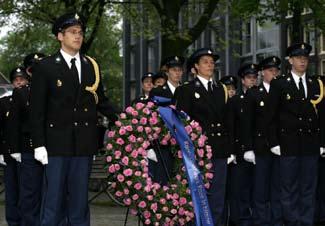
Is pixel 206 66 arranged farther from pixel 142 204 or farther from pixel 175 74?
pixel 142 204

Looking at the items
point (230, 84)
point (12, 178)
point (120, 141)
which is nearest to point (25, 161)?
point (12, 178)

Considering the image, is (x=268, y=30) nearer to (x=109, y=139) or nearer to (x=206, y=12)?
(x=206, y=12)

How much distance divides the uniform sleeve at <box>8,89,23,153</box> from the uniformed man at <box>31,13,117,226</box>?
2.61 m

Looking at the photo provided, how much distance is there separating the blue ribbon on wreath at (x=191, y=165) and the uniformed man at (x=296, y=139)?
1482mm

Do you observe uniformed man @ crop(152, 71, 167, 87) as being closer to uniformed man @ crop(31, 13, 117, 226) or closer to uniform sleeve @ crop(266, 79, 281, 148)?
uniform sleeve @ crop(266, 79, 281, 148)

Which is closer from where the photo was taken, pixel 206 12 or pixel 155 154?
pixel 155 154

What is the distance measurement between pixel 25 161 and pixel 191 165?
2.48 metres

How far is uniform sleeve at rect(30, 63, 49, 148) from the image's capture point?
7641mm

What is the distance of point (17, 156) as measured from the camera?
1030cm

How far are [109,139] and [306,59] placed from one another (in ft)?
9.09

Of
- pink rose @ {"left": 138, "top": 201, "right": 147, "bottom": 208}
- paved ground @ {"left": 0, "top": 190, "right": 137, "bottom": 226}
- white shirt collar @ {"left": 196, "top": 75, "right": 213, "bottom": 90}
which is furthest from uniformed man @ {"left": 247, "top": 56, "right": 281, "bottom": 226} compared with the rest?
pink rose @ {"left": 138, "top": 201, "right": 147, "bottom": 208}

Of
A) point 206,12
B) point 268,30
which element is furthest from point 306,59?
point 268,30

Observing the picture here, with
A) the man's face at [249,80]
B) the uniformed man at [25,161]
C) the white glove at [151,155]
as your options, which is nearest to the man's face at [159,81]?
the man's face at [249,80]

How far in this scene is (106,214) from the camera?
43.4ft
